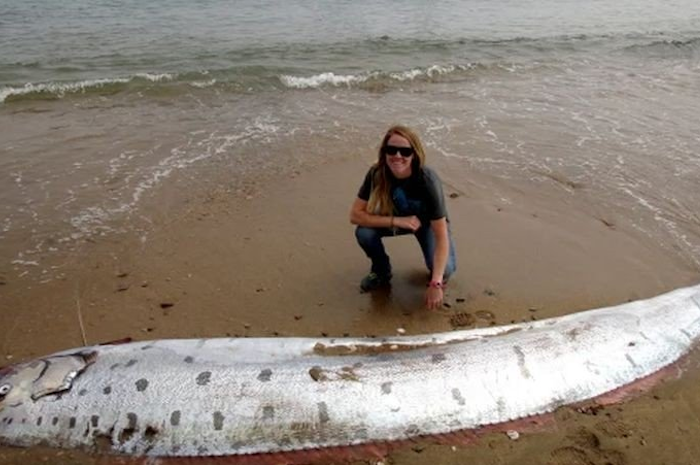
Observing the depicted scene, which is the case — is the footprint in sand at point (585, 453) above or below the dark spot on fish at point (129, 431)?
below

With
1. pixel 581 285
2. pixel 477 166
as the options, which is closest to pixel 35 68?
pixel 477 166

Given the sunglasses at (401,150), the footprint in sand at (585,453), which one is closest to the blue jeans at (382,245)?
the sunglasses at (401,150)

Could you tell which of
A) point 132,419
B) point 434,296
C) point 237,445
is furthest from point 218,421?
point 434,296

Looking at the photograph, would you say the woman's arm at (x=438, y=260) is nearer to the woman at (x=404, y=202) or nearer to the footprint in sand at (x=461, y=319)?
the woman at (x=404, y=202)

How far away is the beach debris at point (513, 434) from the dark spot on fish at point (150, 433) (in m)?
2.18

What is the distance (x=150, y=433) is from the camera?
3787 mm

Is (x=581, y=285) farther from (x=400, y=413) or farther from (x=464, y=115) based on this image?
(x=464, y=115)

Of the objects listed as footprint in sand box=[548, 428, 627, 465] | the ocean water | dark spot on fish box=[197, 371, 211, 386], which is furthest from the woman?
the ocean water

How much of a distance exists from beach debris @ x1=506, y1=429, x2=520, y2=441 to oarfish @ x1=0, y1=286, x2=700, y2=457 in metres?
0.08

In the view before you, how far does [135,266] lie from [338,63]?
10540mm

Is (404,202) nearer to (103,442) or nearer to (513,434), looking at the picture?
(513,434)

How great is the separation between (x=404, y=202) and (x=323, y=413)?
1932mm

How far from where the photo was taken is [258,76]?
13.5m

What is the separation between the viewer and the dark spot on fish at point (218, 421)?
149 inches
